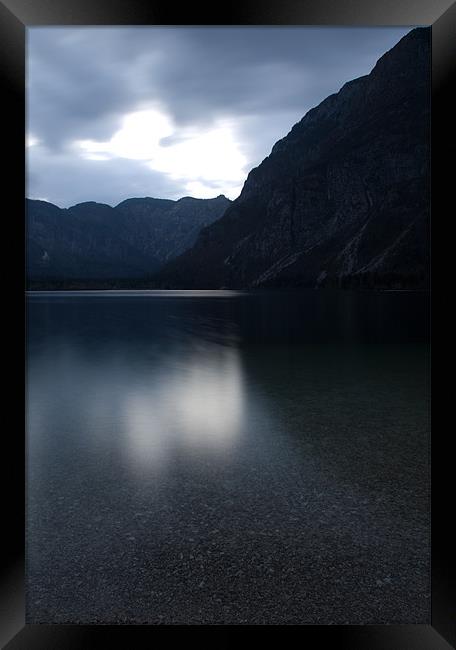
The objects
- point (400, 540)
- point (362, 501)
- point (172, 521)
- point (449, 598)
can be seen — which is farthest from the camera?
point (362, 501)

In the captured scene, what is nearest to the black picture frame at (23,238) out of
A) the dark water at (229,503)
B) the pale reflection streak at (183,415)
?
the dark water at (229,503)

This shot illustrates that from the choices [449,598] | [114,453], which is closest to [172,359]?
[114,453]

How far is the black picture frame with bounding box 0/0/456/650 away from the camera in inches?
138

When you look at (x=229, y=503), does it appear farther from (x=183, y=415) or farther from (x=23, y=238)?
(x=183, y=415)

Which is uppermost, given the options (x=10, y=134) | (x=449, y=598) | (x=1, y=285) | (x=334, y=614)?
(x=10, y=134)

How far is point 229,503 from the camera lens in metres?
6.30

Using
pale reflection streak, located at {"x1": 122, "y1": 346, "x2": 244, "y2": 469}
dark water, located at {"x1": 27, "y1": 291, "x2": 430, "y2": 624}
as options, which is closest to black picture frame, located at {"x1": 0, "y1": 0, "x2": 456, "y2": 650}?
dark water, located at {"x1": 27, "y1": 291, "x2": 430, "y2": 624}

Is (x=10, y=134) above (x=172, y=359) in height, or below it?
above

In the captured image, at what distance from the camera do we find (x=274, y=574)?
15.3ft

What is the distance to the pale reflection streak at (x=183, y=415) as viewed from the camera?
8.81m

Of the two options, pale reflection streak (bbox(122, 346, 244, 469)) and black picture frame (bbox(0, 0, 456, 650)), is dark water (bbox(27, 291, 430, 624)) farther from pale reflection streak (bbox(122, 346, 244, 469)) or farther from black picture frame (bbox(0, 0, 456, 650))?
black picture frame (bbox(0, 0, 456, 650))

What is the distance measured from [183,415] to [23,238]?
8.15 m

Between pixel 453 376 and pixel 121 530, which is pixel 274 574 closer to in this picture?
pixel 121 530

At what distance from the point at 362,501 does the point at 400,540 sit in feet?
3.44
